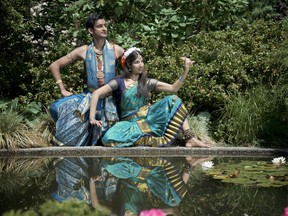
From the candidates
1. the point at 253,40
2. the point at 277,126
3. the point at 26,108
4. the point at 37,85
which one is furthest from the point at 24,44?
the point at 277,126

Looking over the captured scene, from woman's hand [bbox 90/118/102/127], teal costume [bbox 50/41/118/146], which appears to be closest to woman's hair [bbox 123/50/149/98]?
teal costume [bbox 50/41/118/146]

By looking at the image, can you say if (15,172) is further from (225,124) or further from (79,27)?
(79,27)

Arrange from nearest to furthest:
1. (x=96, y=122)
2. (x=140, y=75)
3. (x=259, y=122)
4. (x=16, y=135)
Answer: (x=96, y=122) < (x=16, y=135) < (x=140, y=75) < (x=259, y=122)

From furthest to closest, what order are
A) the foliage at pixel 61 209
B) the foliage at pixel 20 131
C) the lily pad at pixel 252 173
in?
the foliage at pixel 20 131, the lily pad at pixel 252 173, the foliage at pixel 61 209

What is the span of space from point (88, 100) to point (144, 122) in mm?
721

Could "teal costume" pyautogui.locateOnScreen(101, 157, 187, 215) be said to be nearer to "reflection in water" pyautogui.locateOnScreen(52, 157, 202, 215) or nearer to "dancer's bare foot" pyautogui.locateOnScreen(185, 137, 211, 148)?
"reflection in water" pyautogui.locateOnScreen(52, 157, 202, 215)

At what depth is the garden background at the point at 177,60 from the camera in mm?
8859

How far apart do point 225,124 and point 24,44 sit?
3339 millimetres

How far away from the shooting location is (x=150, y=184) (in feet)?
20.9

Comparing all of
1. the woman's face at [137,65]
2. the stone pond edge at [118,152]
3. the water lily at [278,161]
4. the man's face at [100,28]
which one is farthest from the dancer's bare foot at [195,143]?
the man's face at [100,28]

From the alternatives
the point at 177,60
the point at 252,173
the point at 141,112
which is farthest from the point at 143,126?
the point at 252,173

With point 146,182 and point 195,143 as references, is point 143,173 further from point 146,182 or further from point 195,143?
point 195,143

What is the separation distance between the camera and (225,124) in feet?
29.7

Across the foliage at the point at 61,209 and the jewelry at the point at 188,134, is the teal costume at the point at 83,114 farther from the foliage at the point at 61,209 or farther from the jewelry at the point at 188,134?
the foliage at the point at 61,209
